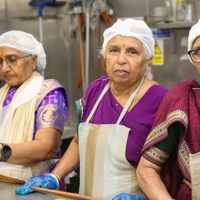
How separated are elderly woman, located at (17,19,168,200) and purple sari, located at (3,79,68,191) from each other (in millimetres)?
268

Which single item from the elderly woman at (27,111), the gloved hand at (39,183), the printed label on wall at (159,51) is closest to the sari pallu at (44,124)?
the elderly woman at (27,111)

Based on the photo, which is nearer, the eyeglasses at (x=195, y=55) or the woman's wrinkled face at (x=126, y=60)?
the eyeglasses at (x=195, y=55)

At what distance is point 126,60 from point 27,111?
72 cm

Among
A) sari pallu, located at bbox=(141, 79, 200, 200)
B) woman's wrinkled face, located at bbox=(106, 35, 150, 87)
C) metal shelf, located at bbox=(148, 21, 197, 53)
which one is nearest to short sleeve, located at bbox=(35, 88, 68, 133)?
woman's wrinkled face, located at bbox=(106, 35, 150, 87)

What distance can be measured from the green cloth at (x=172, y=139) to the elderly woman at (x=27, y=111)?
73cm

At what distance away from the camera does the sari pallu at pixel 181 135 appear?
1.23 meters

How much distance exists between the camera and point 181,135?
4.09 ft

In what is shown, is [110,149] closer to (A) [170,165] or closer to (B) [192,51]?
(A) [170,165]

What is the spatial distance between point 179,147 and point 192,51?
0.39 m

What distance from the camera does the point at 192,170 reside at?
1214 millimetres

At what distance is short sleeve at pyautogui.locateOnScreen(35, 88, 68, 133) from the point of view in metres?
1.81

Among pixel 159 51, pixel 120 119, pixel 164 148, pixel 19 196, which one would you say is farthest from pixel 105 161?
pixel 159 51

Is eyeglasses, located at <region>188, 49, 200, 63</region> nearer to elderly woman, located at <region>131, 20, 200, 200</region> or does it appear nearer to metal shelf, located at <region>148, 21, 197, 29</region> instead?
elderly woman, located at <region>131, 20, 200, 200</region>

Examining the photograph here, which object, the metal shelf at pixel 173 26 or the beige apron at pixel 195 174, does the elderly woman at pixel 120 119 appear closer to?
the beige apron at pixel 195 174
